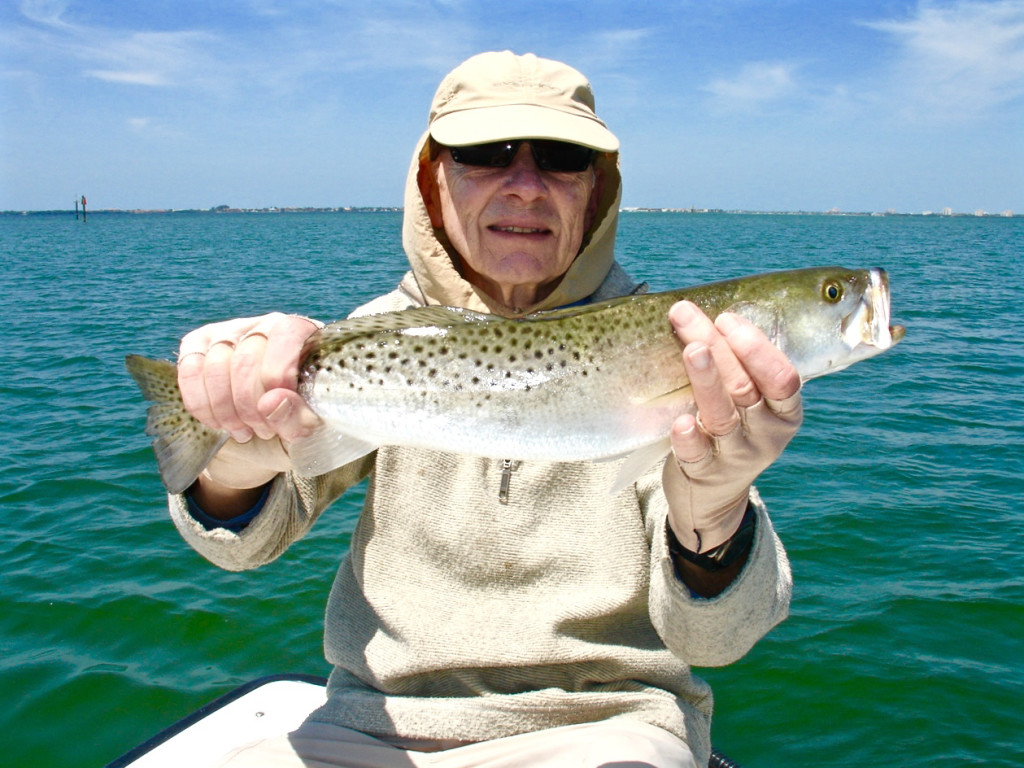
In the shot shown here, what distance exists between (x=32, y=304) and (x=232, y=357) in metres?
31.5

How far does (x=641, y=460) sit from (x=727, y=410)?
1.40 ft

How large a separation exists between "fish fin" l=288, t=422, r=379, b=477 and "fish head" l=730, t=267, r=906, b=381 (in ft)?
5.38

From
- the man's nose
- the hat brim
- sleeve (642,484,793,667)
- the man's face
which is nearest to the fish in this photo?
sleeve (642,484,793,667)

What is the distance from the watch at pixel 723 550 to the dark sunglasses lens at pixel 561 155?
1795 mm

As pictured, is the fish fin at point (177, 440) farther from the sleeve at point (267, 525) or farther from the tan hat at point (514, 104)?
the tan hat at point (514, 104)

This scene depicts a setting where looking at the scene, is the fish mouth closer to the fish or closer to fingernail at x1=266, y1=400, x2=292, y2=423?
the fish

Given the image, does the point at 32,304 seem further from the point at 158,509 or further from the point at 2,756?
the point at 2,756

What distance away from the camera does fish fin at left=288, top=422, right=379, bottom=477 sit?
3148 millimetres

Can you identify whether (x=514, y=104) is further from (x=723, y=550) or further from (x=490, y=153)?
(x=723, y=550)

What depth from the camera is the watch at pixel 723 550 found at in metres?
3.05

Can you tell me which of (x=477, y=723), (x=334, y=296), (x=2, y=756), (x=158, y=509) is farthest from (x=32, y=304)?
(x=477, y=723)

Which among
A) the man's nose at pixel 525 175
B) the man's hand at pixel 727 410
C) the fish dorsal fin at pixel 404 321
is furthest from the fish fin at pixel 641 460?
the man's nose at pixel 525 175

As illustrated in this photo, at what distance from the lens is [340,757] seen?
10.6 feet

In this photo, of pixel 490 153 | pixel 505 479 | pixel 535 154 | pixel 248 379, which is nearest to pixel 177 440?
pixel 248 379
